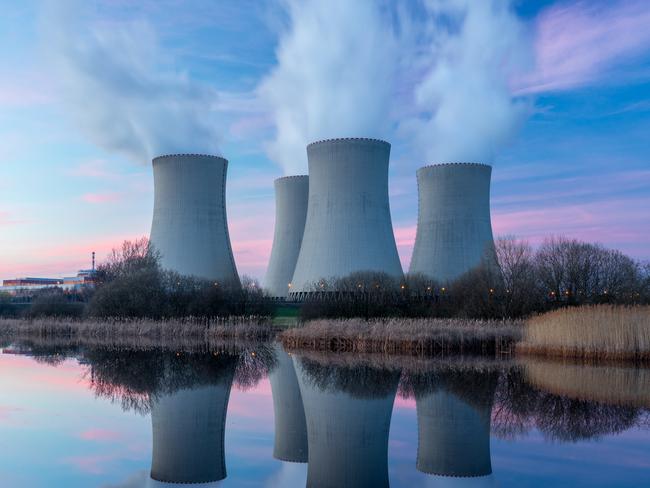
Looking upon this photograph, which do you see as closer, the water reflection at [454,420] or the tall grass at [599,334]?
the water reflection at [454,420]

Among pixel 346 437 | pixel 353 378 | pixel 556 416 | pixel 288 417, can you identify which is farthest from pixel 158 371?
pixel 556 416

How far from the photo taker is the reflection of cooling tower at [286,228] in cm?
2444

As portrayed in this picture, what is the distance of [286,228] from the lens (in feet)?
80.3

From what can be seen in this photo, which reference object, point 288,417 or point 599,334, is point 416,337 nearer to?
point 599,334

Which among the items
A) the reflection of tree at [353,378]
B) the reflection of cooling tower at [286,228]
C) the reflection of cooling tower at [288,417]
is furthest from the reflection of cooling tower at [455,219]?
the reflection of cooling tower at [288,417]

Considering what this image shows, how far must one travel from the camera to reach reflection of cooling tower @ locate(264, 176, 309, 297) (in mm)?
24438

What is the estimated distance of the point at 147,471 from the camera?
4.64m

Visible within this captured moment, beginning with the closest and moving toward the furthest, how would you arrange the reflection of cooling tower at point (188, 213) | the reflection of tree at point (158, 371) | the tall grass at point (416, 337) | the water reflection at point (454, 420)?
the water reflection at point (454, 420), the reflection of tree at point (158, 371), the tall grass at point (416, 337), the reflection of cooling tower at point (188, 213)

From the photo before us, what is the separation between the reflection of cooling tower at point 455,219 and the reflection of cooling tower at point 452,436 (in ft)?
41.3

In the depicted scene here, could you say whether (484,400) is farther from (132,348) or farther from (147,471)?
(132,348)

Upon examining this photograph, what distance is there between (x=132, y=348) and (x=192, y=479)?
31.6 ft

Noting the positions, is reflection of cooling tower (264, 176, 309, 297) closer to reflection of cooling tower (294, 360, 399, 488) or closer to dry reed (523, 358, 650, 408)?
dry reed (523, 358, 650, 408)

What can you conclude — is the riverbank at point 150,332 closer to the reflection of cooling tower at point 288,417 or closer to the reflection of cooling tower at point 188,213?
the reflection of cooling tower at point 188,213

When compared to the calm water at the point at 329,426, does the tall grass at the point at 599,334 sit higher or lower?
higher
